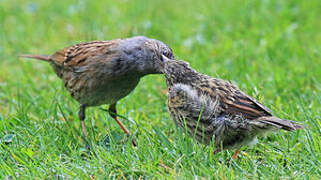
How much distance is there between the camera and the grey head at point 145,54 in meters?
5.58

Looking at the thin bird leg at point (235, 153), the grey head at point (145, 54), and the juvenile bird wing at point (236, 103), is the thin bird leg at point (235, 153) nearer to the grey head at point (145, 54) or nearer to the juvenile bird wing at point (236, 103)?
the juvenile bird wing at point (236, 103)

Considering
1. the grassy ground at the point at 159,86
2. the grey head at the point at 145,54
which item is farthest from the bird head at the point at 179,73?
the grassy ground at the point at 159,86

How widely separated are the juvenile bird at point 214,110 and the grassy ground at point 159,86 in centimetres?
16

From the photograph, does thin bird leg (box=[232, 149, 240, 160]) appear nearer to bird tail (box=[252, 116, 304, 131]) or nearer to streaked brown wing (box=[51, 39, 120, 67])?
bird tail (box=[252, 116, 304, 131])

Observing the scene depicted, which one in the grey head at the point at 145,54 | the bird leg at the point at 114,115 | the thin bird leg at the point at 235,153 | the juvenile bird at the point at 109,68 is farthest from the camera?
the bird leg at the point at 114,115

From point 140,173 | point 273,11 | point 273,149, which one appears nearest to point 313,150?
point 273,149

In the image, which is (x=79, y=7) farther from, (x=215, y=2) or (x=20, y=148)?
(x=20, y=148)

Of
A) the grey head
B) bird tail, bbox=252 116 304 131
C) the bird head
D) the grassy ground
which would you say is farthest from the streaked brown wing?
bird tail, bbox=252 116 304 131

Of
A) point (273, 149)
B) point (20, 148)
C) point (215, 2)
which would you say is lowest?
point (20, 148)

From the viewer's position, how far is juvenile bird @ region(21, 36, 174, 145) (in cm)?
573

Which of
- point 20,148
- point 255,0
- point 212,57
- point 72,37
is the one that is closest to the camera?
point 20,148

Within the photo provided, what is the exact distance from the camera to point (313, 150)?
4.84 metres

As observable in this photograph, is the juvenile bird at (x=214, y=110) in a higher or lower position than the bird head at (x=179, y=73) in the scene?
lower

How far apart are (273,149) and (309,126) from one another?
0.49 m
